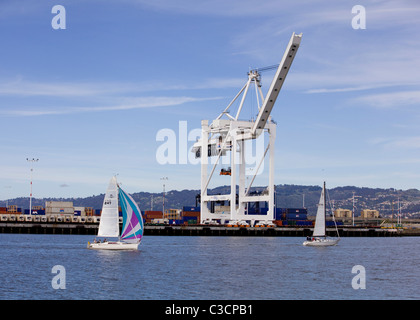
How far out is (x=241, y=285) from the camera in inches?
1486

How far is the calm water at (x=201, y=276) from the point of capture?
34469mm

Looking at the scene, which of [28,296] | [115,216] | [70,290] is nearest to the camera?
[28,296]

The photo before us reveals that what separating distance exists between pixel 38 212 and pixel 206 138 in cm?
7696

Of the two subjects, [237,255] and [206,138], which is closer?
[237,255]

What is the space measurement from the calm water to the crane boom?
39932mm

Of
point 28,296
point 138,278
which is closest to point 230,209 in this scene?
point 138,278

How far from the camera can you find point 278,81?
316ft

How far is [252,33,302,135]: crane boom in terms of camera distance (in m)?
91.9

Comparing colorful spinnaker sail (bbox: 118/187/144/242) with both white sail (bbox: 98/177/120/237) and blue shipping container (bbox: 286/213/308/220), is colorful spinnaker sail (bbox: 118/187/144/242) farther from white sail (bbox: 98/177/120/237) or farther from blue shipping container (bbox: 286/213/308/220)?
blue shipping container (bbox: 286/213/308/220)

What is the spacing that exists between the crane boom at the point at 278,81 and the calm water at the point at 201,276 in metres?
39.9

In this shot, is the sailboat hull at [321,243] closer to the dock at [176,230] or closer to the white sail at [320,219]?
the white sail at [320,219]
